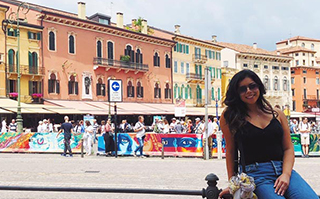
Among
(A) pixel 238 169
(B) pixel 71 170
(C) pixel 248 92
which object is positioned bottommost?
(B) pixel 71 170

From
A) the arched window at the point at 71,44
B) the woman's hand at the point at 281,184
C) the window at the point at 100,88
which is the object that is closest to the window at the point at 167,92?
the window at the point at 100,88

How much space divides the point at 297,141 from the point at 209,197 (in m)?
16.3

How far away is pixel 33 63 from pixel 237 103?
36734 millimetres

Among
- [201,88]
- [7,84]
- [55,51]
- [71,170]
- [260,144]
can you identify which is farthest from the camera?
[201,88]

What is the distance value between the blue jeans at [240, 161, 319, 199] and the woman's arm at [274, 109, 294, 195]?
0.03 m

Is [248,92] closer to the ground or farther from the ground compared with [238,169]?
farther from the ground

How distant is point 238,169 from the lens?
3602mm

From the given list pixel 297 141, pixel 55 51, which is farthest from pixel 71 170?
pixel 55 51

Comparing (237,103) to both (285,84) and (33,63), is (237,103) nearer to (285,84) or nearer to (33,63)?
(33,63)

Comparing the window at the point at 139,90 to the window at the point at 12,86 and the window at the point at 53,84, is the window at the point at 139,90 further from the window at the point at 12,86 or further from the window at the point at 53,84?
the window at the point at 12,86

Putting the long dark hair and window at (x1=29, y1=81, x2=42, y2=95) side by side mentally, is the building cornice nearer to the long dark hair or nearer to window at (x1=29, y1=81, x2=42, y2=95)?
window at (x1=29, y1=81, x2=42, y2=95)

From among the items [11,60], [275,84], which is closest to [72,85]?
[11,60]

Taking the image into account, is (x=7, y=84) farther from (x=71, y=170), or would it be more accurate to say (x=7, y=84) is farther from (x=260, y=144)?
(x=260, y=144)

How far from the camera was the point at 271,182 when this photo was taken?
3316mm
